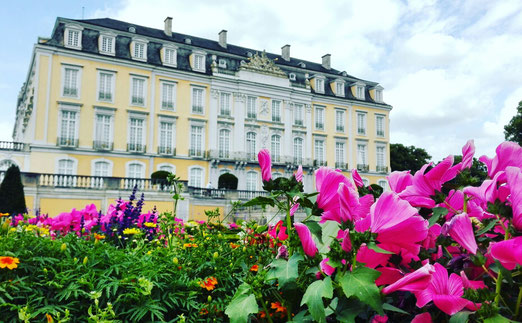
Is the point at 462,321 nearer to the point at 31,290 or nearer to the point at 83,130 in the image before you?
the point at 31,290

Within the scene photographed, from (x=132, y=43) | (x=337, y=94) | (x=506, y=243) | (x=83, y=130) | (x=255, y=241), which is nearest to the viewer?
(x=506, y=243)

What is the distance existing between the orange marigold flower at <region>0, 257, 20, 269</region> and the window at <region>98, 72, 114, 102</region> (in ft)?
82.9

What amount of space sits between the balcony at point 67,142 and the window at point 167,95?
18.7 feet

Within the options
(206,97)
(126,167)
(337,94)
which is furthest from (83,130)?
(337,94)

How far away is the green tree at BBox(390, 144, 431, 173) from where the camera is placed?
4244 cm

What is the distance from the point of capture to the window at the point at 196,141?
27.5 m

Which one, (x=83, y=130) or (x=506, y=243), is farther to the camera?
(x=83, y=130)

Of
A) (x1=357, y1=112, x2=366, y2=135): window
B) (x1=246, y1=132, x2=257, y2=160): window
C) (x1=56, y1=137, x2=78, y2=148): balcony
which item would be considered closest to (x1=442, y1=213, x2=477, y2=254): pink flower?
(x1=56, y1=137, x2=78, y2=148): balcony

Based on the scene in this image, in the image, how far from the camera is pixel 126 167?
25141 mm

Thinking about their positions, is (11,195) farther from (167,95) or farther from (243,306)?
(167,95)

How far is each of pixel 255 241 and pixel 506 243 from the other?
67.7 inches

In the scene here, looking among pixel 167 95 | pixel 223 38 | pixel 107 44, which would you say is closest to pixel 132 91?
pixel 167 95

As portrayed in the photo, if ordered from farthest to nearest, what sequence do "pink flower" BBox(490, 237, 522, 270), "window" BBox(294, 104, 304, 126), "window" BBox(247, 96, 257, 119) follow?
1. "window" BBox(294, 104, 304, 126)
2. "window" BBox(247, 96, 257, 119)
3. "pink flower" BBox(490, 237, 522, 270)

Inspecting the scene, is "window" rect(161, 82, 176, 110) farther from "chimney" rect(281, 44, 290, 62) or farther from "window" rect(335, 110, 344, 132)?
"window" rect(335, 110, 344, 132)
